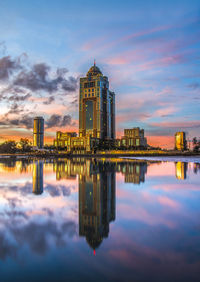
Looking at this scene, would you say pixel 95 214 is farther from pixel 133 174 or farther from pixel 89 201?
pixel 133 174

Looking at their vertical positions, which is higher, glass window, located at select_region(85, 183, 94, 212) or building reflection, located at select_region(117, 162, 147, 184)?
glass window, located at select_region(85, 183, 94, 212)

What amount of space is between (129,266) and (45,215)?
453 centimetres

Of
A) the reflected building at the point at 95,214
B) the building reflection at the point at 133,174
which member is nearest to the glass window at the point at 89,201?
the reflected building at the point at 95,214

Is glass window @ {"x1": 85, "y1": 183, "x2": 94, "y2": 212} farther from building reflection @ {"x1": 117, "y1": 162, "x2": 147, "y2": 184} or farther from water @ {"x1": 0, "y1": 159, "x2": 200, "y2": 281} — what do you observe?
building reflection @ {"x1": 117, "y1": 162, "x2": 147, "y2": 184}

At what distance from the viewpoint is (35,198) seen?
11.4 metres

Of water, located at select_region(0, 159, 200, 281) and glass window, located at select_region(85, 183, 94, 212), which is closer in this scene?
water, located at select_region(0, 159, 200, 281)

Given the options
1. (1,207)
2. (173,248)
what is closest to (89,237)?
(173,248)

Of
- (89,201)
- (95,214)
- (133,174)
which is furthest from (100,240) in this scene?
(133,174)

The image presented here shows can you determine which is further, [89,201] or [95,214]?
[89,201]

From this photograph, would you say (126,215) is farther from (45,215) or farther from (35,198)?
(35,198)

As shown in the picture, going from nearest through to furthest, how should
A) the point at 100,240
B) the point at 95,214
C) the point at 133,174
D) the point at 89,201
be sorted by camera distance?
the point at 100,240, the point at 95,214, the point at 89,201, the point at 133,174

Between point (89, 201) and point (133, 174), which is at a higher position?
point (89, 201)

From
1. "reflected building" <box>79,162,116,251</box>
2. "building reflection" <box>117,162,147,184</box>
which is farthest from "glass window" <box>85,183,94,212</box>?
"building reflection" <box>117,162,147,184</box>

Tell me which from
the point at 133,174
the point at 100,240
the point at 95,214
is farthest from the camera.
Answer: the point at 133,174
